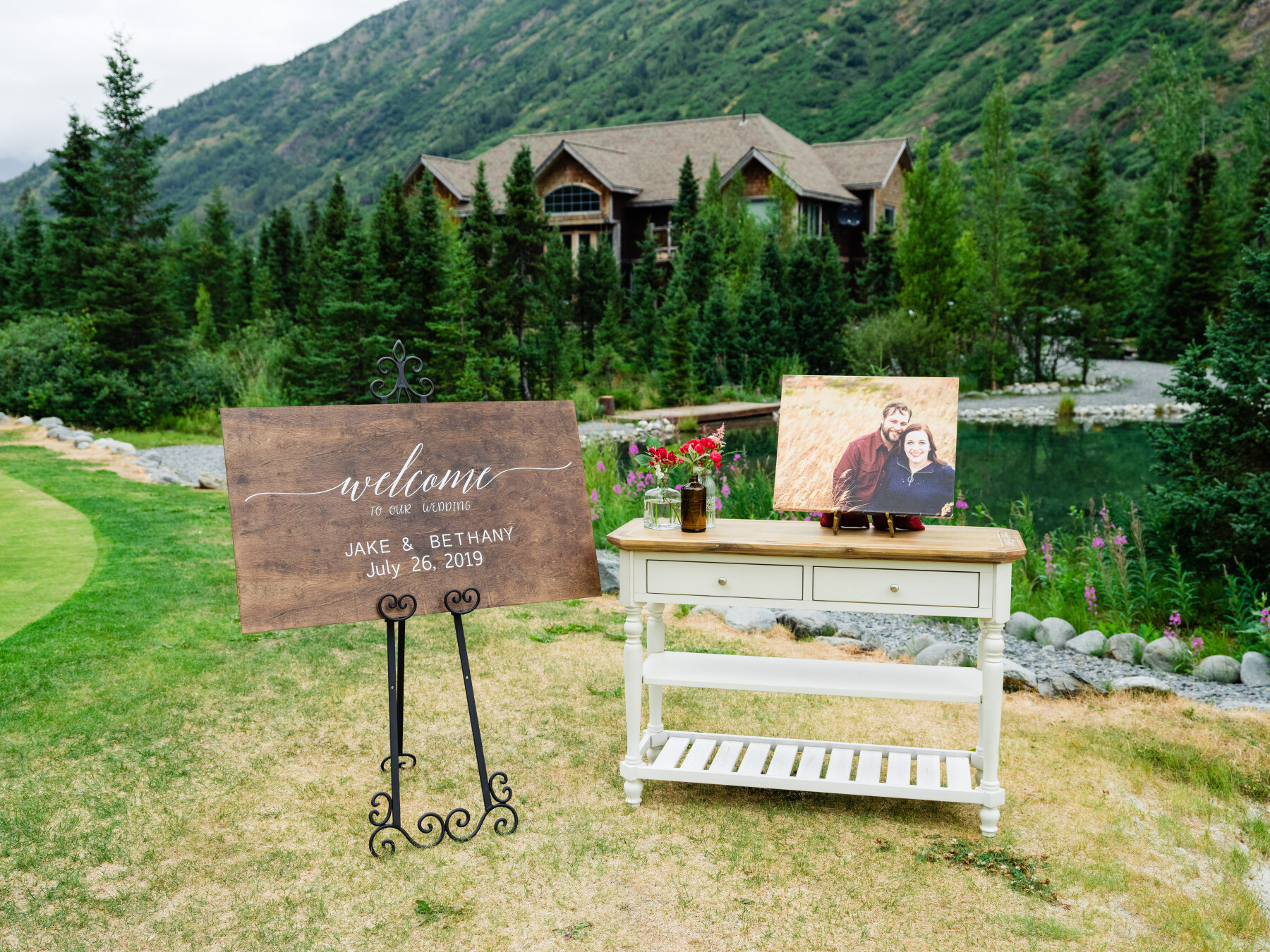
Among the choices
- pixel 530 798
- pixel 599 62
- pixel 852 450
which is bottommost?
pixel 530 798

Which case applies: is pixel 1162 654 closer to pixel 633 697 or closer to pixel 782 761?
pixel 782 761

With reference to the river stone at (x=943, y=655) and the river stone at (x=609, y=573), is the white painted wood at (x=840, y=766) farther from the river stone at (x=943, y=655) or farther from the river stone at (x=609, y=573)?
the river stone at (x=609, y=573)

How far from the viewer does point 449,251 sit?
1545cm

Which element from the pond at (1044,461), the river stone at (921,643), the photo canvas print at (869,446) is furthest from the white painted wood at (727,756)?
the pond at (1044,461)

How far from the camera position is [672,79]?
63.4 meters

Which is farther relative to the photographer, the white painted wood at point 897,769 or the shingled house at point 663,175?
the shingled house at point 663,175

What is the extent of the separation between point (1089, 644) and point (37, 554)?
268 inches

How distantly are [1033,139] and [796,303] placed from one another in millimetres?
29861

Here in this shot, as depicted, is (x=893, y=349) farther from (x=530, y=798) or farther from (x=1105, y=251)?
(x=530, y=798)

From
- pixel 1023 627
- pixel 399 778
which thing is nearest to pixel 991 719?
pixel 399 778

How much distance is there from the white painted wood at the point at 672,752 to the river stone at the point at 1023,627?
2.90m

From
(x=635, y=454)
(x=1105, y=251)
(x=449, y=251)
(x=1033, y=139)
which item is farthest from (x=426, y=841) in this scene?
(x=1033, y=139)

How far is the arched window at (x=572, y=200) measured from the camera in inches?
1174

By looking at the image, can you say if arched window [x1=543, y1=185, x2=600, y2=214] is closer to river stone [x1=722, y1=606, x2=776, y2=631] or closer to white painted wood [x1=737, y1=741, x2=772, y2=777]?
river stone [x1=722, y1=606, x2=776, y2=631]
